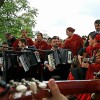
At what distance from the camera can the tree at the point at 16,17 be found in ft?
79.5

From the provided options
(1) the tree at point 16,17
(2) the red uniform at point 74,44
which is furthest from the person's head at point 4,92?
(1) the tree at point 16,17

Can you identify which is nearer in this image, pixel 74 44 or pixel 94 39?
pixel 94 39

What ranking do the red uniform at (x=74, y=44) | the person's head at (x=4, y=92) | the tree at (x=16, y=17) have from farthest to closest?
the tree at (x=16, y=17), the red uniform at (x=74, y=44), the person's head at (x=4, y=92)

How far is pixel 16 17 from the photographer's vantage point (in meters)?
25.5

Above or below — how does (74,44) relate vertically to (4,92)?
below

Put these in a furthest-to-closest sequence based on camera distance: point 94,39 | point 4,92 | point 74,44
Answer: point 74,44 < point 94,39 < point 4,92

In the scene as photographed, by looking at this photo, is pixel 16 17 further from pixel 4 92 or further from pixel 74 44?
pixel 4 92

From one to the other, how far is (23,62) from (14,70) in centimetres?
62

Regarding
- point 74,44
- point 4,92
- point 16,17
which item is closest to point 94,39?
point 74,44

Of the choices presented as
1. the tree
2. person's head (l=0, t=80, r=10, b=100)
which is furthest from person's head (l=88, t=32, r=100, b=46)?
the tree

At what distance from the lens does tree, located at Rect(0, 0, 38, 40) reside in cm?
2423

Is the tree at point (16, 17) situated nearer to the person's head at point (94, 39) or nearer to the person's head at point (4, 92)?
the person's head at point (94, 39)

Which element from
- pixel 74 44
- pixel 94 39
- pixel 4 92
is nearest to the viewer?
pixel 4 92

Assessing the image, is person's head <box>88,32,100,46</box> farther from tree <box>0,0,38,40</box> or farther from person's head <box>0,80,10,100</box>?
tree <box>0,0,38,40</box>
